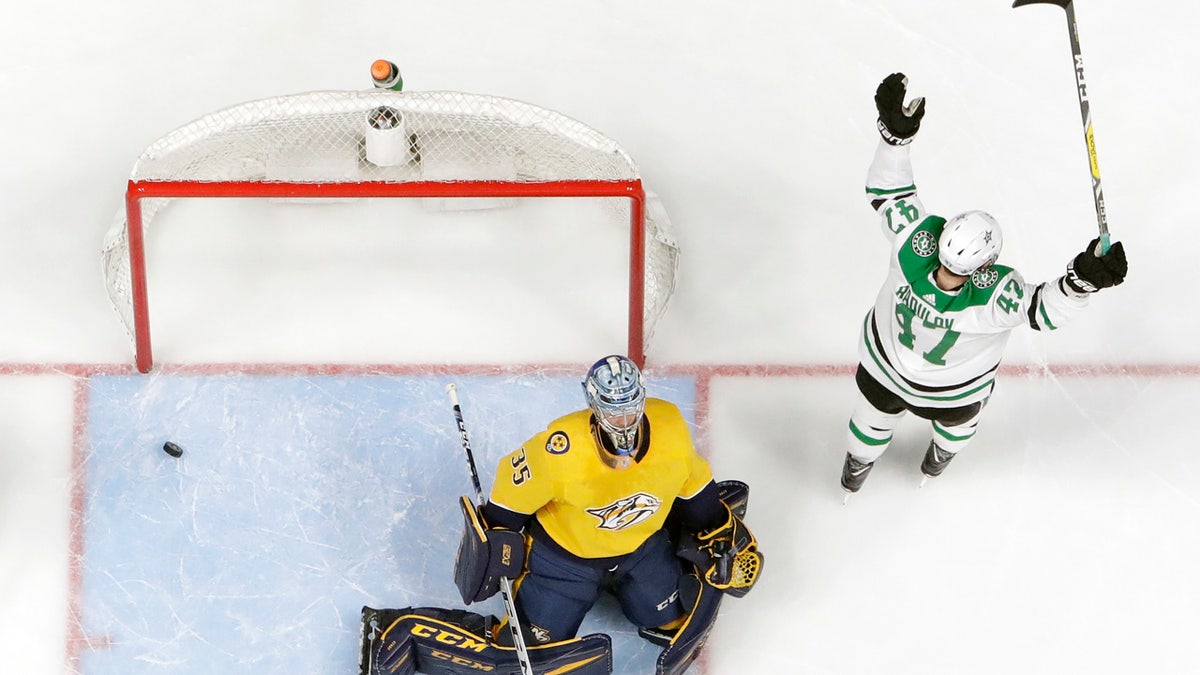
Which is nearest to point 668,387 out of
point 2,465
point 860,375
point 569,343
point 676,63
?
point 569,343

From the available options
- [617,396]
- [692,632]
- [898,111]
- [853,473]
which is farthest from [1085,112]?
[692,632]

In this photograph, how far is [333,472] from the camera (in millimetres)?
5328

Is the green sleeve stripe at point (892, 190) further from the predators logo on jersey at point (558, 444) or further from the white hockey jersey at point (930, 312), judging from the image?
the predators logo on jersey at point (558, 444)

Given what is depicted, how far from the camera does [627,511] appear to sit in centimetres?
466

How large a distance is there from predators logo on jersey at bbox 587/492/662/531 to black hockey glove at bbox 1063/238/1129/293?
1185 millimetres

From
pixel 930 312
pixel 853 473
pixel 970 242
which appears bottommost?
pixel 853 473

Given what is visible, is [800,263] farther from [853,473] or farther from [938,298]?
[938,298]

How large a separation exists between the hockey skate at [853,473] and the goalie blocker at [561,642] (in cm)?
45

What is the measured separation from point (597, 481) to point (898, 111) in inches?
47.0

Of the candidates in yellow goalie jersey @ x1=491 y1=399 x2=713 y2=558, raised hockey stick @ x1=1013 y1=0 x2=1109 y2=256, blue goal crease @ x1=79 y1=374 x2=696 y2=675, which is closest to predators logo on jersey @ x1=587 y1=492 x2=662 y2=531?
yellow goalie jersey @ x1=491 y1=399 x2=713 y2=558

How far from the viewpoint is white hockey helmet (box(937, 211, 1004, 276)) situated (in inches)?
173

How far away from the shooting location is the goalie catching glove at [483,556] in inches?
185

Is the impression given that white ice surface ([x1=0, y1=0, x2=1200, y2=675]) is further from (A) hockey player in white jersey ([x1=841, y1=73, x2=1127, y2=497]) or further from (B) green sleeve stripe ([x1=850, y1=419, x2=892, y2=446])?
(A) hockey player in white jersey ([x1=841, y1=73, x2=1127, y2=497])

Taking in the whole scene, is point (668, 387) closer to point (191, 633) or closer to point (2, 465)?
point (191, 633)
